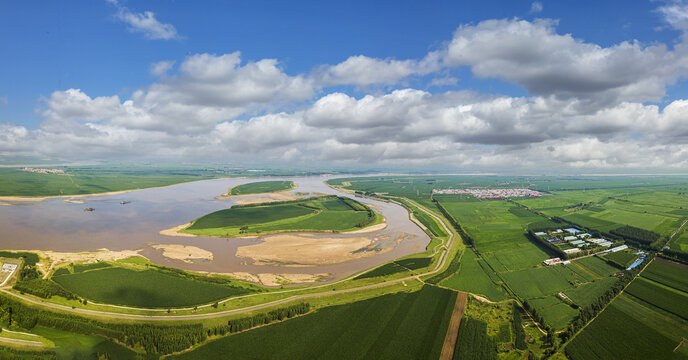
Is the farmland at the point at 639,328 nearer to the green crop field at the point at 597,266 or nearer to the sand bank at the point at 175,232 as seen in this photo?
the green crop field at the point at 597,266

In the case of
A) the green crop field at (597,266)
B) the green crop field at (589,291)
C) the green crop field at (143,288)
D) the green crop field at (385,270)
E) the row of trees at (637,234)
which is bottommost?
the green crop field at (589,291)

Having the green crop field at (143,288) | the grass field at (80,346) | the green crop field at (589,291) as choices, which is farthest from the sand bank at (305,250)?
the green crop field at (589,291)

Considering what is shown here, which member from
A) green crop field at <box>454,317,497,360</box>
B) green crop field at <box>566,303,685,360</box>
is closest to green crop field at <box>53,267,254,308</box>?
green crop field at <box>454,317,497,360</box>

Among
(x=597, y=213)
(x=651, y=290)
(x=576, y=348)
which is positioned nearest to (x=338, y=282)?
(x=576, y=348)

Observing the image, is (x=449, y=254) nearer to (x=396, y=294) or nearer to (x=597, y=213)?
(x=396, y=294)

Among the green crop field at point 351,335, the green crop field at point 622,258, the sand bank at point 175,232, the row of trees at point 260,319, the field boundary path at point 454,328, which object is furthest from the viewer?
the sand bank at point 175,232

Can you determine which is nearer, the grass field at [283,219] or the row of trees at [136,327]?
the row of trees at [136,327]
